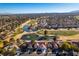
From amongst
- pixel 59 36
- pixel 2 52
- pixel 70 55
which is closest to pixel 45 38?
pixel 59 36

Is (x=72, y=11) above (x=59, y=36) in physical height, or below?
above

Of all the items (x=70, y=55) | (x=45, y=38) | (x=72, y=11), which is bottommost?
(x=70, y=55)

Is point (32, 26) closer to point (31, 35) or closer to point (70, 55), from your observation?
point (31, 35)

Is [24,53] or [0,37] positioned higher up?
[0,37]

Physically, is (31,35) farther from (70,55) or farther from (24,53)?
(70,55)

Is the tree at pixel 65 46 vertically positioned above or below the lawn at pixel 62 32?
below

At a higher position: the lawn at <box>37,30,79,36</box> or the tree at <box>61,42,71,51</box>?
the lawn at <box>37,30,79,36</box>

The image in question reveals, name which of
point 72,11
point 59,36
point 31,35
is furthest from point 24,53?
point 72,11

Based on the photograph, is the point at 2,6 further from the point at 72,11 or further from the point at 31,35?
the point at 72,11
